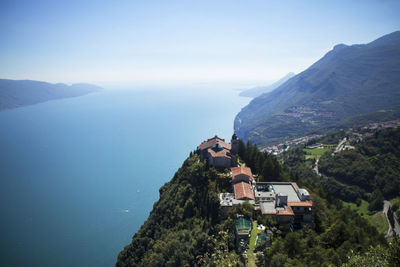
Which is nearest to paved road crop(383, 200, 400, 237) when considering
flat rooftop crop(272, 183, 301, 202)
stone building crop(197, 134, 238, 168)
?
flat rooftop crop(272, 183, 301, 202)

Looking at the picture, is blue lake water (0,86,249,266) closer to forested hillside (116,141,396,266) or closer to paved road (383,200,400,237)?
forested hillside (116,141,396,266)

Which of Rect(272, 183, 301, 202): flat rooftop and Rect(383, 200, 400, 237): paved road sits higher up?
Rect(272, 183, 301, 202): flat rooftop

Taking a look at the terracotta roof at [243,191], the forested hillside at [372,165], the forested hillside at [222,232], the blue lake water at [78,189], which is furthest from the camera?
the forested hillside at [372,165]

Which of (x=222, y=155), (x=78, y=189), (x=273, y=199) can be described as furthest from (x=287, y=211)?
(x=78, y=189)

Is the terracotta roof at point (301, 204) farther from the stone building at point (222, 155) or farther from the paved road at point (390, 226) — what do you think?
the paved road at point (390, 226)

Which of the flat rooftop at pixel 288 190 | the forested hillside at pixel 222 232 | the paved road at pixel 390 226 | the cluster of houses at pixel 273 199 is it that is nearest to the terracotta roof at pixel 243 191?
the cluster of houses at pixel 273 199

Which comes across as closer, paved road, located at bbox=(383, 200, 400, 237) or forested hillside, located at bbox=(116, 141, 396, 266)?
forested hillside, located at bbox=(116, 141, 396, 266)

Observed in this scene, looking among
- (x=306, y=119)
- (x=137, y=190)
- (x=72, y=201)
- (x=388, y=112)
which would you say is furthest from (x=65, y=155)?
(x=388, y=112)
